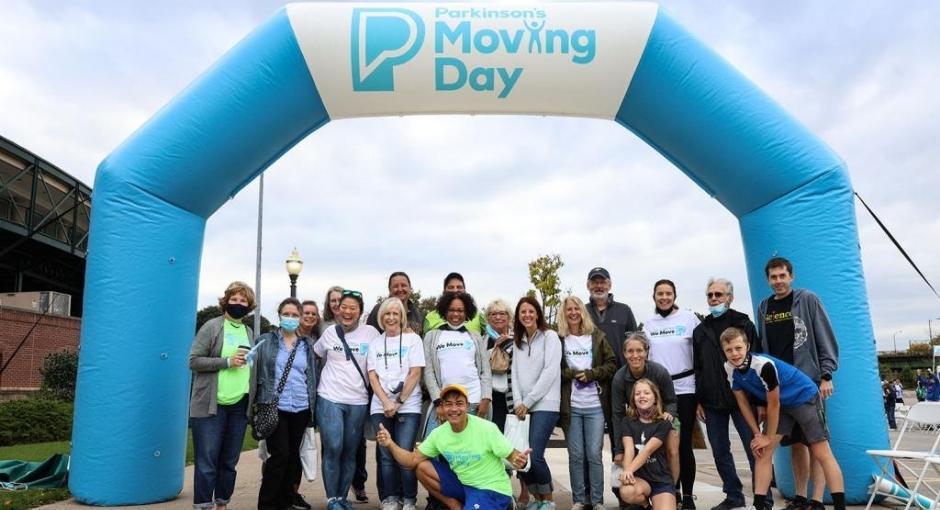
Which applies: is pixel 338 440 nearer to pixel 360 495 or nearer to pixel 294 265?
pixel 360 495

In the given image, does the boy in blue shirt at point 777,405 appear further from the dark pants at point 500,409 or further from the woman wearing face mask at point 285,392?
the woman wearing face mask at point 285,392

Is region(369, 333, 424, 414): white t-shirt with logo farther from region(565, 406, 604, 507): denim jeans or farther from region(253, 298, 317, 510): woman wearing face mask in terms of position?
region(565, 406, 604, 507): denim jeans

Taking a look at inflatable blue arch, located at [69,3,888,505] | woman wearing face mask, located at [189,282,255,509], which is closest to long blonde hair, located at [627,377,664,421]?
inflatable blue arch, located at [69,3,888,505]

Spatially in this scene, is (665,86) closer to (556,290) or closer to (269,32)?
(269,32)

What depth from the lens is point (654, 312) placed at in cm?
575

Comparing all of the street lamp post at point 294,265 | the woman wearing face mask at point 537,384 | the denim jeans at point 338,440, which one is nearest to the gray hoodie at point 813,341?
the woman wearing face mask at point 537,384

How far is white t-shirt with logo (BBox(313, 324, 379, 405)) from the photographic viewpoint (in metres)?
5.20

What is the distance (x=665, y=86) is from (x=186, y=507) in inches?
200

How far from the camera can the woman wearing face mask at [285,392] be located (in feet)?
16.7

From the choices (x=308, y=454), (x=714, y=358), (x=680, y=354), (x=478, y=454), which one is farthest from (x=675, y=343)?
(x=308, y=454)

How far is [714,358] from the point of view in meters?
5.27

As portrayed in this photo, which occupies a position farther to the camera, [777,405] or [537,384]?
[537,384]

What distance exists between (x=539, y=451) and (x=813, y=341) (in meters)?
2.07

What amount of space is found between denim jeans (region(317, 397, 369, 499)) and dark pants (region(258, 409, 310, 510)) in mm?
170
